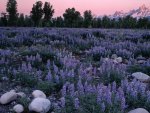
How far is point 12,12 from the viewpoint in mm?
95000

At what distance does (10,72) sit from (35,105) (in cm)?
266

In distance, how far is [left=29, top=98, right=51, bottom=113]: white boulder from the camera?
5.46 m

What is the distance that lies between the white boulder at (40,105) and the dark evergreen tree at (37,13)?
295ft

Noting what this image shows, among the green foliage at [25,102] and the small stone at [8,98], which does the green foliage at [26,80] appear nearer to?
the small stone at [8,98]

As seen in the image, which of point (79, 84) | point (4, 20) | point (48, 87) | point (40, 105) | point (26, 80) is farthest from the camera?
point (4, 20)

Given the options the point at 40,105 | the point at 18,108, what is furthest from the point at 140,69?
the point at 18,108

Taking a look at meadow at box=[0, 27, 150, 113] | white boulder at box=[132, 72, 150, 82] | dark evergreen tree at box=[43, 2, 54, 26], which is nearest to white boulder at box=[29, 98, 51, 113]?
meadow at box=[0, 27, 150, 113]

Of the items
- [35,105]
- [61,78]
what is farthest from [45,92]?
[35,105]

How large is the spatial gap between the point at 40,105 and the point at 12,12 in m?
92.4

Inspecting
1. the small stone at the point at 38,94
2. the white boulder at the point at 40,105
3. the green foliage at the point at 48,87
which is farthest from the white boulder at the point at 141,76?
the white boulder at the point at 40,105

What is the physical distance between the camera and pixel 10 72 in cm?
795

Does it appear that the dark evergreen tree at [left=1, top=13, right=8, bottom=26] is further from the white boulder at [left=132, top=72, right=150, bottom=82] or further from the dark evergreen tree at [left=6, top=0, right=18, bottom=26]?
the white boulder at [left=132, top=72, right=150, bottom=82]

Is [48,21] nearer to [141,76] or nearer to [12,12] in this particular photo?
[12,12]

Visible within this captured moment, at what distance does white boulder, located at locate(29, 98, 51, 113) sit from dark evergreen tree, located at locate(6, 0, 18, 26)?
289ft
